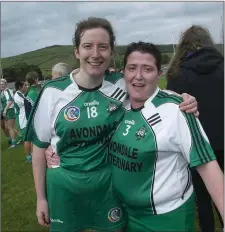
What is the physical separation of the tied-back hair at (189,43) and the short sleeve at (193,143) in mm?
1478

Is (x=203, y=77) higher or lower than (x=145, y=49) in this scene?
lower

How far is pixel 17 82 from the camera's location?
32.8 ft

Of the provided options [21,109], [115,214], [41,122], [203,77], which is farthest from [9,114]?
[115,214]

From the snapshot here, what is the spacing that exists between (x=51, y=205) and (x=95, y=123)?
65 centimetres

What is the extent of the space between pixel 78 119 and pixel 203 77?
5.03 ft

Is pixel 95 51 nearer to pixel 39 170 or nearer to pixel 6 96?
pixel 39 170

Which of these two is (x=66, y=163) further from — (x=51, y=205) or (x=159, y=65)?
(x=159, y=65)

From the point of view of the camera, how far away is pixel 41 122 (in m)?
2.25

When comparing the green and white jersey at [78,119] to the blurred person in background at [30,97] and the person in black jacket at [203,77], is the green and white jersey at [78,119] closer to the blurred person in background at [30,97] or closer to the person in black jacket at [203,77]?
the person in black jacket at [203,77]

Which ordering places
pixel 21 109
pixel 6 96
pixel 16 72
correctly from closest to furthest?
pixel 21 109
pixel 6 96
pixel 16 72


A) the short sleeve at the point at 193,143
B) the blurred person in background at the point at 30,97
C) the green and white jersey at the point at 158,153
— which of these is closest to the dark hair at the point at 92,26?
the green and white jersey at the point at 158,153

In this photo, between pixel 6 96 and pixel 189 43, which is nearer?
pixel 189 43

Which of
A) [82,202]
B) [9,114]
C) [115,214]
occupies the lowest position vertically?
[9,114]

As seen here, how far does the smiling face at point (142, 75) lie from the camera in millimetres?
2045
